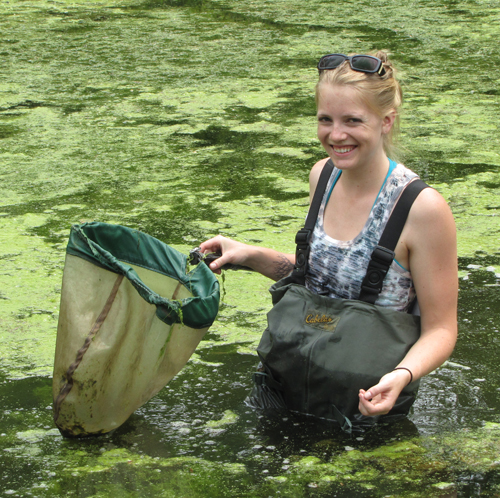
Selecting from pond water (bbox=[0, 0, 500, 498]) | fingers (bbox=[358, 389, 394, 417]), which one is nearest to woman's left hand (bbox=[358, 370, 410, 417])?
fingers (bbox=[358, 389, 394, 417])

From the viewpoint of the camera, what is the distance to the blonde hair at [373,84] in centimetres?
135

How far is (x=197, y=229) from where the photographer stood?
100.0 inches

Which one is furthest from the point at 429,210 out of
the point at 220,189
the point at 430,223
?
the point at 220,189

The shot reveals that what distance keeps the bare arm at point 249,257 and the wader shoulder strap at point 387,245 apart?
29cm

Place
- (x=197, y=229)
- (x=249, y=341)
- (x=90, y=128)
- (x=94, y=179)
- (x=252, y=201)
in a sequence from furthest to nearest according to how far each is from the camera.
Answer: (x=90, y=128)
(x=94, y=179)
(x=252, y=201)
(x=197, y=229)
(x=249, y=341)

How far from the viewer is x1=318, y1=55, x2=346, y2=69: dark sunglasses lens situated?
1380 millimetres

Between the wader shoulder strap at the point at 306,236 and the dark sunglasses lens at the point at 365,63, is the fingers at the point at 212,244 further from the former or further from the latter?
the dark sunglasses lens at the point at 365,63

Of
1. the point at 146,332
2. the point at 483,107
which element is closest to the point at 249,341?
the point at 146,332

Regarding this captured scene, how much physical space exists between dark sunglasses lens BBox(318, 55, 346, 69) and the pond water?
38cm

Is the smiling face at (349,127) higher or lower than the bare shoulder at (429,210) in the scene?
higher

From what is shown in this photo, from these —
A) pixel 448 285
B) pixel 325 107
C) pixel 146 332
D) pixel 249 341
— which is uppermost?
pixel 325 107

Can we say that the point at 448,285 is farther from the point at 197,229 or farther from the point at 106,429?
the point at 197,229

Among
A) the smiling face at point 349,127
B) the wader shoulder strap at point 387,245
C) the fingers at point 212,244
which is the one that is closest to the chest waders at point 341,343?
the wader shoulder strap at point 387,245

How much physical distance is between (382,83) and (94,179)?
6.21 feet
